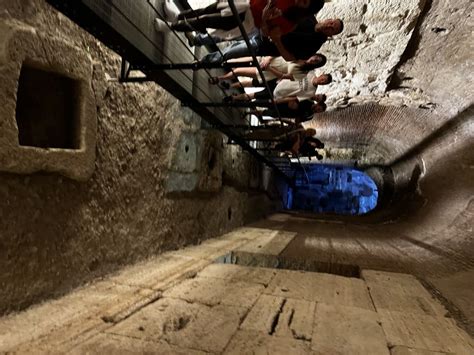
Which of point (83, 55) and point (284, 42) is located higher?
point (284, 42)

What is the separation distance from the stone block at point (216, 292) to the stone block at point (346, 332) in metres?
0.47

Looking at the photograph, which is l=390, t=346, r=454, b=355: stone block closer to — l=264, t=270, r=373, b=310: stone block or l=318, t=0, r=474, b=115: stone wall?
l=264, t=270, r=373, b=310: stone block

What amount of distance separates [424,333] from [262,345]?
37.5 inches

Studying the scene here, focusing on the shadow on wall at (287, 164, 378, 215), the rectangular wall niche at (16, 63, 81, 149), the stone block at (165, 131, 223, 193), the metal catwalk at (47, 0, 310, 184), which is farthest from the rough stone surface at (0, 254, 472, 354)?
the shadow on wall at (287, 164, 378, 215)

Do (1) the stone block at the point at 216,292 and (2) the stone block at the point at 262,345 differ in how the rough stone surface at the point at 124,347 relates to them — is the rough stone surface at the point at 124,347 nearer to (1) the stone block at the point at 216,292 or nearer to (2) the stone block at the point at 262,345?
(2) the stone block at the point at 262,345

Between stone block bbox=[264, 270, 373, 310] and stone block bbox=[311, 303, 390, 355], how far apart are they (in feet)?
0.44

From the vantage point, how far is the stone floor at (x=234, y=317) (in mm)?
1633

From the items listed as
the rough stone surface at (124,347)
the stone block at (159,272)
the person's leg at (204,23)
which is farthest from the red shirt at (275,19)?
the rough stone surface at (124,347)

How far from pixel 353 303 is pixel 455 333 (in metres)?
0.60

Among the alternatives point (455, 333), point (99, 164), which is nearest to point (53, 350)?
point (99, 164)

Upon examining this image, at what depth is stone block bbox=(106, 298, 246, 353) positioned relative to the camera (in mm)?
1667

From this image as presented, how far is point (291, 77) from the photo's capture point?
385 cm

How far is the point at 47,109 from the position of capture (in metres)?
2.06

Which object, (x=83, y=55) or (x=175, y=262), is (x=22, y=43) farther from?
(x=175, y=262)
